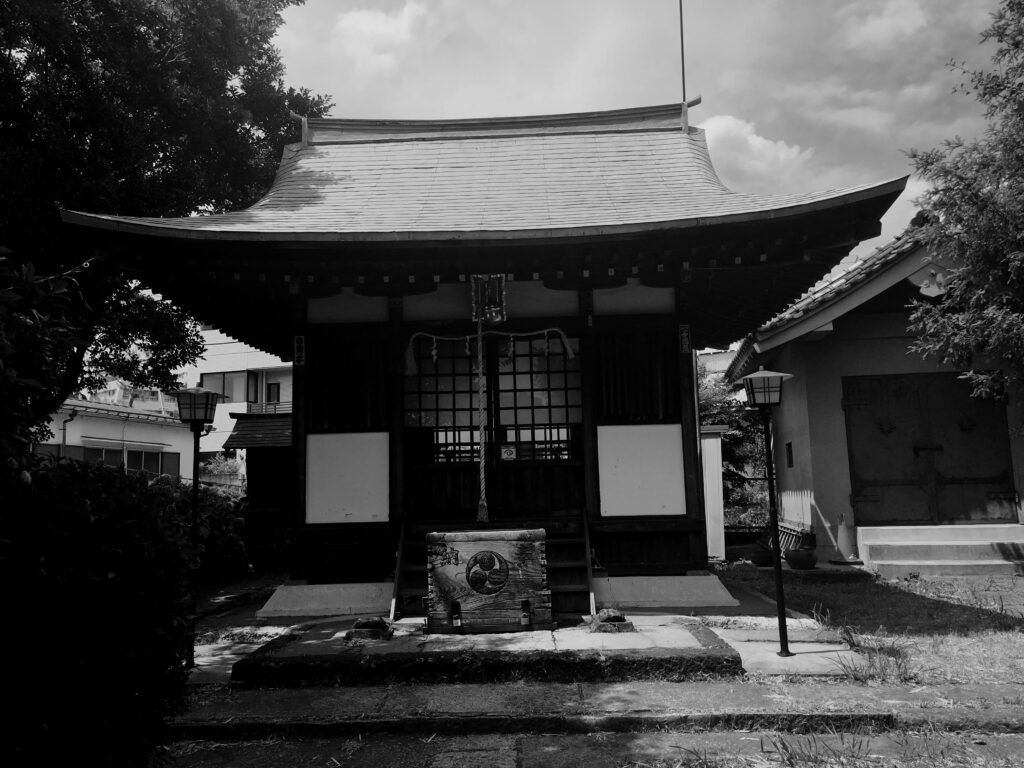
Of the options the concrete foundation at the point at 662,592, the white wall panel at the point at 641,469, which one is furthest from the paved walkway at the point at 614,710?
the white wall panel at the point at 641,469

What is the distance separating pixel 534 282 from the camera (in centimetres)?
821

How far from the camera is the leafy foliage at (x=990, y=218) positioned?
27.3ft

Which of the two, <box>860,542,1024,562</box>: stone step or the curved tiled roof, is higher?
the curved tiled roof

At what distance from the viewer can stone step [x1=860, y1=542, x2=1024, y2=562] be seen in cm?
990

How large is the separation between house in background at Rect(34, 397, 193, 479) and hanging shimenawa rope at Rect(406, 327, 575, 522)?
493 inches

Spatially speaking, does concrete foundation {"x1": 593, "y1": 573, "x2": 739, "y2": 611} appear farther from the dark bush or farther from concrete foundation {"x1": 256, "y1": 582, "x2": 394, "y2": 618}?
the dark bush

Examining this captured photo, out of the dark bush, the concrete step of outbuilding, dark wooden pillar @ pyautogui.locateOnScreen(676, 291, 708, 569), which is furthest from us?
the concrete step of outbuilding

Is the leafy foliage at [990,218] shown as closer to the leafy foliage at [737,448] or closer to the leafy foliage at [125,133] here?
the leafy foliage at [737,448]

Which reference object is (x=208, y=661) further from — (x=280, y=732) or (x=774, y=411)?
(x=774, y=411)

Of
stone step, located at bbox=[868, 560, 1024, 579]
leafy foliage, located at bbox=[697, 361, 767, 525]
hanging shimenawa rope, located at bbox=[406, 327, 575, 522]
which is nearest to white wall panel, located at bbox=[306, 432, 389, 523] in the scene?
hanging shimenawa rope, located at bbox=[406, 327, 575, 522]

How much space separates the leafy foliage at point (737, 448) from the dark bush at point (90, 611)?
572 inches

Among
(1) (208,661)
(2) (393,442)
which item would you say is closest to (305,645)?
(1) (208,661)

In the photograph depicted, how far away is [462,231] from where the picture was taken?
6.82m

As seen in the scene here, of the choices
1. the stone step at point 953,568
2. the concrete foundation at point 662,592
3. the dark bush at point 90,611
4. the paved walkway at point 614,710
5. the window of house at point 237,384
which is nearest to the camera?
the dark bush at point 90,611
